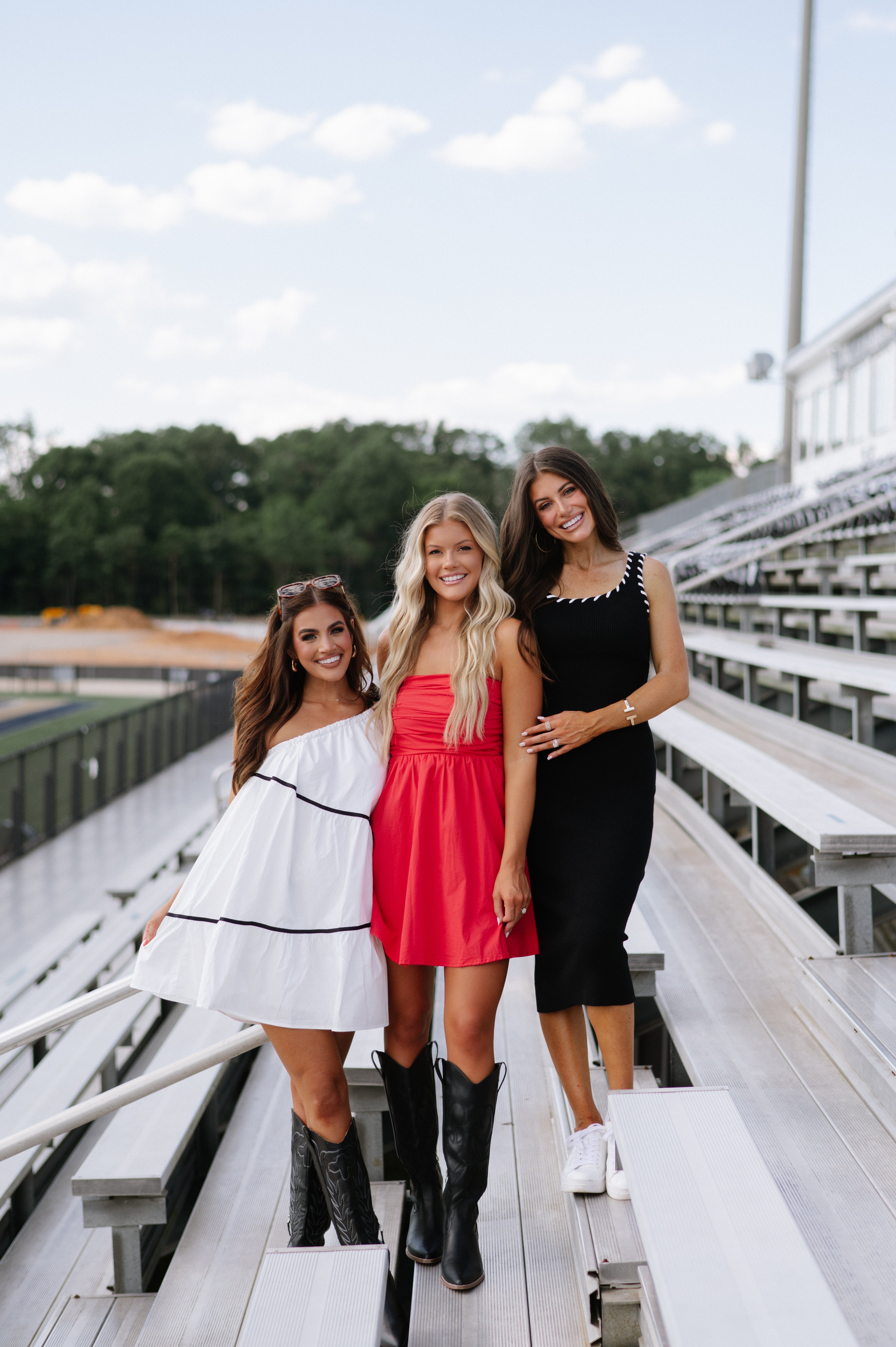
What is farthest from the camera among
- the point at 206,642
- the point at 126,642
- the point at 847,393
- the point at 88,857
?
the point at 126,642

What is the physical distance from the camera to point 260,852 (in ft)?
6.55

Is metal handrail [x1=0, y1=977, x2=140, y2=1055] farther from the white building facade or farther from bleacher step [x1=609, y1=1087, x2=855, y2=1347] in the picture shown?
the white building facade

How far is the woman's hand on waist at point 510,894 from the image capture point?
197 centimetres

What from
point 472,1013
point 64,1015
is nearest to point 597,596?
point 472,1013

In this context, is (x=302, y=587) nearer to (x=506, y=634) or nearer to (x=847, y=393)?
(x=506, y=634)

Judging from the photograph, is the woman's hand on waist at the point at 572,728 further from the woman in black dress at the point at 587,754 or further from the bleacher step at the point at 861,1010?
the bleacher step at the point at 861,1010

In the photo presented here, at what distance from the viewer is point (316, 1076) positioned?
2.03 meters

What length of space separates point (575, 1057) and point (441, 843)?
1.88 ft

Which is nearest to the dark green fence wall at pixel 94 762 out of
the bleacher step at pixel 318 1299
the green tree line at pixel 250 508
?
the bleacher step at pixel 318 1299

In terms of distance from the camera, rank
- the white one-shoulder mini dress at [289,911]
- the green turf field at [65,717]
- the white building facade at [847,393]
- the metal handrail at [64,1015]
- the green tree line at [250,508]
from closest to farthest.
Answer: the white one-shoulder mini dress at [289,911] → the metal handrail at [64,1015] → the white building facade at [847,393] → the green turf field at [65,717] → the green tree line at [250,508]

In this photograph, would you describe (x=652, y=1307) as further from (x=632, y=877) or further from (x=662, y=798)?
(x=662, y=798)

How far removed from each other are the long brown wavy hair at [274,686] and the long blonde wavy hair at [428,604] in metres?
0.14

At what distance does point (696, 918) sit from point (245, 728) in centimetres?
202

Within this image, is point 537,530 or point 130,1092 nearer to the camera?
point 537,530
